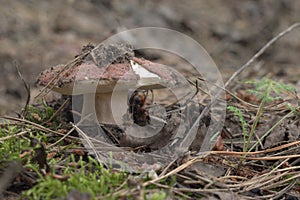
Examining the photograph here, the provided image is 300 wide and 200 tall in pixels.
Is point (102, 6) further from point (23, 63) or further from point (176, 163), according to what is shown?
point (176, 163)

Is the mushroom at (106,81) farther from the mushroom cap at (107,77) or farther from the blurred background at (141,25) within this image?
the blurred background at (141,25)

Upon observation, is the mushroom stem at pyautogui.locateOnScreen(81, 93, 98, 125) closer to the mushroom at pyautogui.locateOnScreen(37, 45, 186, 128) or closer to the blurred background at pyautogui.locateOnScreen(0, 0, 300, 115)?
the mushroom at pyautogui.locateOnScreen(37, 45, 186, 128)

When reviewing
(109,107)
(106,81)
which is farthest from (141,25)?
(106,81)

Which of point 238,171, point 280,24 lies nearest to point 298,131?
point 238,171

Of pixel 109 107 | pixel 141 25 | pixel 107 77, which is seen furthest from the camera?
pixel 141 25

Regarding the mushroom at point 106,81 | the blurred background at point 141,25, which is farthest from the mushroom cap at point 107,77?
the blurred background at point 141,25

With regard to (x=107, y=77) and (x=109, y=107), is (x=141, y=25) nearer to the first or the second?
(x=109, y=107)

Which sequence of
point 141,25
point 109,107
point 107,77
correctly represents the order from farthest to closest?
point 141,25 < point 109,107 < point 107,77
